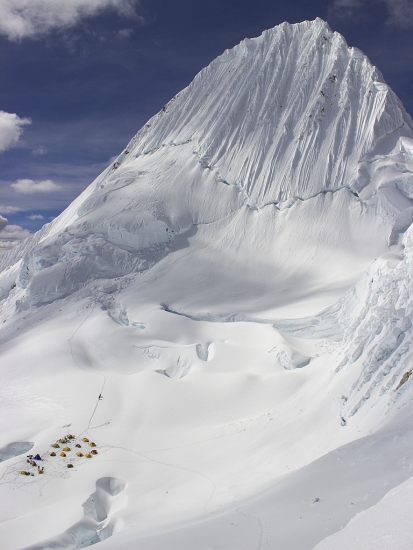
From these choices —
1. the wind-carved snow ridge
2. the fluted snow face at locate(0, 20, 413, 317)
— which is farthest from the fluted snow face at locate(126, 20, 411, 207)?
the wind-carved snow ridge

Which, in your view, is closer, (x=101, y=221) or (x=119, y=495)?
(x=119, y=495)

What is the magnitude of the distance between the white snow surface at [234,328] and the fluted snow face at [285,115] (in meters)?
0.21

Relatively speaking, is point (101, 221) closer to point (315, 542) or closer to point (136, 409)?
point (136, 409)

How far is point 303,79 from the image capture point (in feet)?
140

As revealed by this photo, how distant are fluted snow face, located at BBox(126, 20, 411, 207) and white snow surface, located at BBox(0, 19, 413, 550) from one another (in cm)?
21

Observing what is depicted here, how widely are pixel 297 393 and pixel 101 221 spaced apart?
25.8 meters

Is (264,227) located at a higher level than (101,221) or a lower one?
lower

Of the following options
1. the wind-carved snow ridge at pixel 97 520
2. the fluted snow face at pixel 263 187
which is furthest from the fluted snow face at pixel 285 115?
the wind-carved snow ridge at pixel 97 520

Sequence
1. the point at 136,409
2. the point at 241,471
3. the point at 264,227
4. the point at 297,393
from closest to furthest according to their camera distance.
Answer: the point at 241,471 < the point at 297,393 < the point at 136,409 < the point at 264,227

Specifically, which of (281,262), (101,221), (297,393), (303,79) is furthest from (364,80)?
(297,393)

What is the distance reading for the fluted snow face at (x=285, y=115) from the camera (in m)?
37.9

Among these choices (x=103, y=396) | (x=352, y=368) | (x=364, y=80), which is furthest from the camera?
(x=364, y=80)

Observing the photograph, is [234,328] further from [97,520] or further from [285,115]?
[285,115]

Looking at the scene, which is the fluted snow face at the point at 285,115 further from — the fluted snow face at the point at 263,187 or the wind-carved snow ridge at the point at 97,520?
the wind-carved snow ridge at the point at 97,520
